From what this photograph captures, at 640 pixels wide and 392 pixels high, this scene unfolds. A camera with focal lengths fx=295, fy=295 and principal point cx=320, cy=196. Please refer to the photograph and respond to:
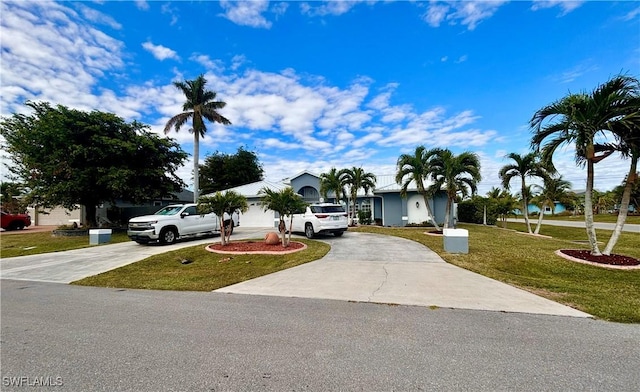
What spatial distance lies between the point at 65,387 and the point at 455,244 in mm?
10213

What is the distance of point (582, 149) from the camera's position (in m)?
8.73

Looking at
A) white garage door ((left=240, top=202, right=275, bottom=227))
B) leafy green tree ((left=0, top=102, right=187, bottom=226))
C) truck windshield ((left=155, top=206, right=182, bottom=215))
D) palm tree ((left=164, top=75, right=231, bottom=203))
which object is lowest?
white garage door ((left=240, top=202, right=275, bottom=227))

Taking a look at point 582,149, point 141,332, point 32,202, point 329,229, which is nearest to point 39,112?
point 32,202

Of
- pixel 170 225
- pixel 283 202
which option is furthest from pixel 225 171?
pixel 283 202

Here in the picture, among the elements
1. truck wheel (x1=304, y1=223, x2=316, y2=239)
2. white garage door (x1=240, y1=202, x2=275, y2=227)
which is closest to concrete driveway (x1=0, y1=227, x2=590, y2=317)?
truck wheel (x1=304, y1=223, x2=316, y2=239)

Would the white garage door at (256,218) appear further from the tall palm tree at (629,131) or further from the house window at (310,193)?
the tall palm tree at (629,131)

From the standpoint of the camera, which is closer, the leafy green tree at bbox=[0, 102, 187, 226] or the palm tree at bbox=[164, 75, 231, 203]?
the leafy green tree at bbox=[0, 102, 187, 226]

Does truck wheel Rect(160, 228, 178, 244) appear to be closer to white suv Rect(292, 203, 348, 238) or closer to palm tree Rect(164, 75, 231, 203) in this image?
white suv Rect(292, 203, 348, 238)

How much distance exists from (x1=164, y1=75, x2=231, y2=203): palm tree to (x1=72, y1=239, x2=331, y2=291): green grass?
55.1 feet

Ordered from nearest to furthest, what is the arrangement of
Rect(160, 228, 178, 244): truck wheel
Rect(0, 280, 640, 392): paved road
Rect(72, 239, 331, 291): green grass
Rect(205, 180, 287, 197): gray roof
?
Rect(0, 280, 640, 392): paved road, Rect(72, 239, 331, 291): green grass, Rect(160, 228, 178, 244): truck wheel, Rect(205, 180, 287, 197): gray roof

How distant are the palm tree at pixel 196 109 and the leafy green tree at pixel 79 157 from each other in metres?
4.27

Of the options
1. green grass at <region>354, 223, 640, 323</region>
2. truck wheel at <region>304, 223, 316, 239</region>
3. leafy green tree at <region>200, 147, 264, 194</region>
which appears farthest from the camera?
leafy green tree at <region>200, 147, 264, 194</region>

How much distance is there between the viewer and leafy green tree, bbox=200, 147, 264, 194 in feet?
132

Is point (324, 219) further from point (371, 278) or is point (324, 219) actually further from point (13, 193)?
point (13, 193)
